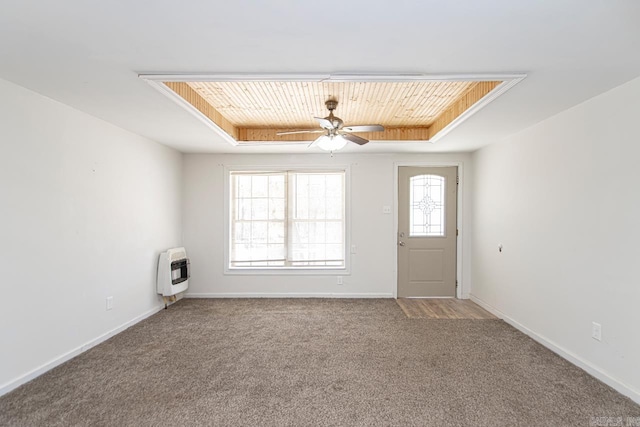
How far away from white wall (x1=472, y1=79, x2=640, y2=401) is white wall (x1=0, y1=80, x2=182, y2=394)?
4.51 m

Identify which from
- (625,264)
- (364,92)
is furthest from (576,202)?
(364,92)

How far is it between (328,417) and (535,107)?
3.08m

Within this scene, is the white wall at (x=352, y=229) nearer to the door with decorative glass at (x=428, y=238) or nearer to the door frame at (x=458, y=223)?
the door frame at (x=458, y=223)

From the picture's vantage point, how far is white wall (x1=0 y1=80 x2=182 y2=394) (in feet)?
8.14

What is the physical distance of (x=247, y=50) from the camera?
2025mm

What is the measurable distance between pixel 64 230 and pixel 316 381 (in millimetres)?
2584

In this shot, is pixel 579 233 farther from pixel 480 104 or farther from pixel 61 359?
pixel 61 359

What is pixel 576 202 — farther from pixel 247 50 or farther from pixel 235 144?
pixel 235 144

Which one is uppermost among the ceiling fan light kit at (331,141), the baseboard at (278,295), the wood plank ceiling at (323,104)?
the wood plank ceiling at (323,104)

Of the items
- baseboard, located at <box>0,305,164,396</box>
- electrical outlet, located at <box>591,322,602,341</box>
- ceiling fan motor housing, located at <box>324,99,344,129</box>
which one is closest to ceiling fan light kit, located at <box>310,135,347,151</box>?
ceiling fan motor housing, located at <box>324,99,344,129</box>

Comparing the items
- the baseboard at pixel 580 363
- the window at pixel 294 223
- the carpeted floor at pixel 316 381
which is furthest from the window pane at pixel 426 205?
the carpeted floor at pixel 316 381

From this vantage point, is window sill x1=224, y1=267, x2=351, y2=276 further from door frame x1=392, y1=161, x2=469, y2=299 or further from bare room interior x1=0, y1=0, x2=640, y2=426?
door frame x1=392, y1=161, x2=469, y2=299

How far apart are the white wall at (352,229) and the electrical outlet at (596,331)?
2.38 meters

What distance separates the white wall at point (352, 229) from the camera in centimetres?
511
